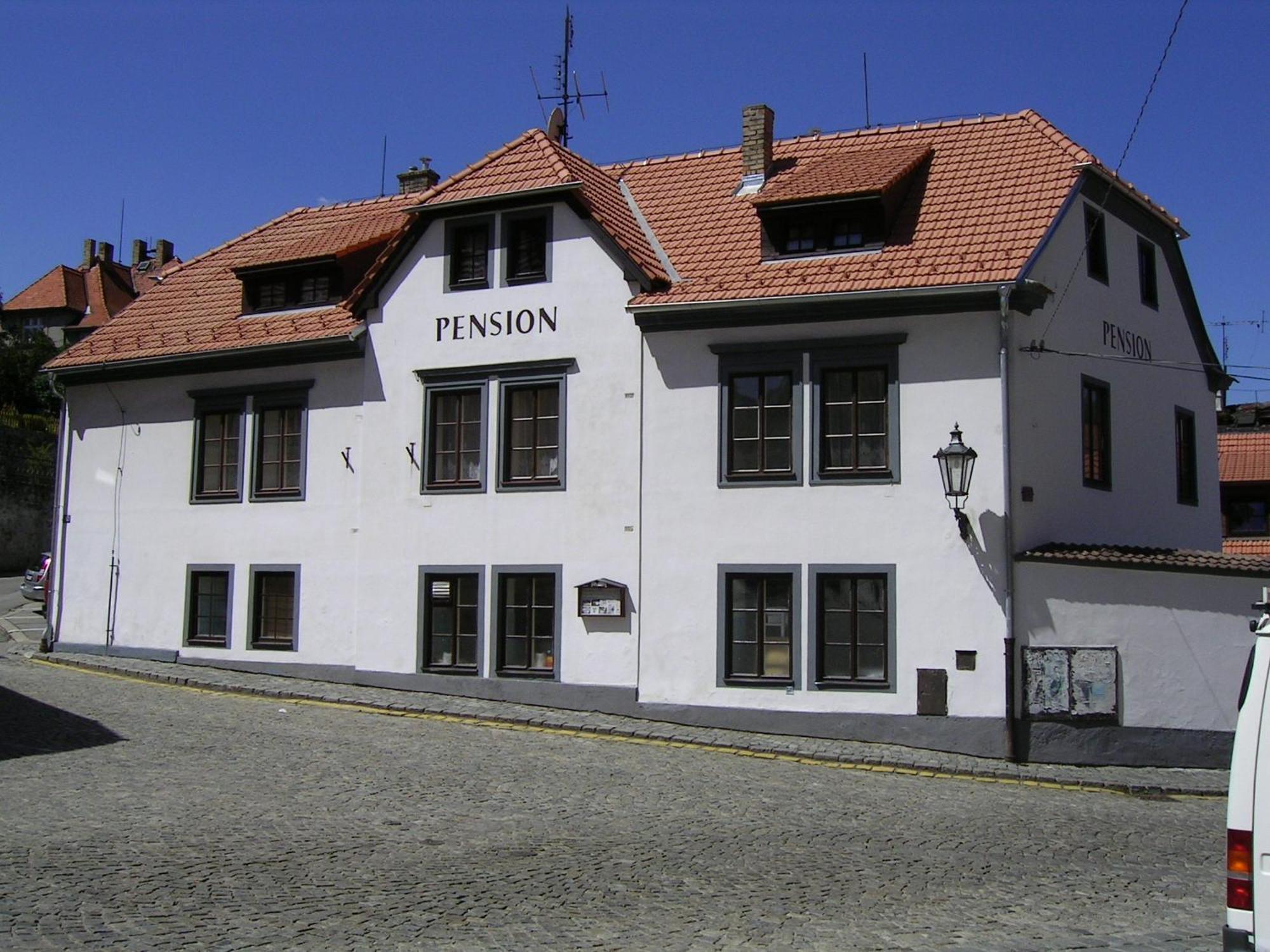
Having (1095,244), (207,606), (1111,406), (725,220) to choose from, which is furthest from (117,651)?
(1095,244)

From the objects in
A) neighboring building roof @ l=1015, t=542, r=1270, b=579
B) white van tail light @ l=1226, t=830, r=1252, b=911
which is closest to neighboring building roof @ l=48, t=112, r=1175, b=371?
neighboring building roof @ l=1015, t=542, r=1270, b=579

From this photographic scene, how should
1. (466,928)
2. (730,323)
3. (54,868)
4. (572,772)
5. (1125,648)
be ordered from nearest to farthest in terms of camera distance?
(466,928), (54,868), (572,772), (1125,648), (730,323)

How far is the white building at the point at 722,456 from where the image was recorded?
17.4 m

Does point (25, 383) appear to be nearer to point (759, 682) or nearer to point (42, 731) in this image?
point (42, 731)

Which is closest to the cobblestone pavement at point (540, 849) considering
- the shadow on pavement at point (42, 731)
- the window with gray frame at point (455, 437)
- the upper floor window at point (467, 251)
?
the shadow on pavement at point (42, 731)

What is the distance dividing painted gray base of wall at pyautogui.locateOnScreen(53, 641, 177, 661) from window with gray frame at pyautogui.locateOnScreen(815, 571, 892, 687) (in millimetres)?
11729

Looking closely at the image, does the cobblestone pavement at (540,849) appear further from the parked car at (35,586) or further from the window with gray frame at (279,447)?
→ the parked car at (35,586)

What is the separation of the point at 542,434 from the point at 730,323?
3.50m

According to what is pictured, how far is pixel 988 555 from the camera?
17.4 metres

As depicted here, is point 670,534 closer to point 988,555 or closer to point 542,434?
point 542,434

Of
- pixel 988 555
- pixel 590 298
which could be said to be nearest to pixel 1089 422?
pixel 988 555

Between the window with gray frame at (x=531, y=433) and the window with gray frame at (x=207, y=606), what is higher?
the window with gray frame at (x=531, y=433)

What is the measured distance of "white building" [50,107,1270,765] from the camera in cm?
1744

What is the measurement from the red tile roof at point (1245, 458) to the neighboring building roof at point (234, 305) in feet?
77.8
